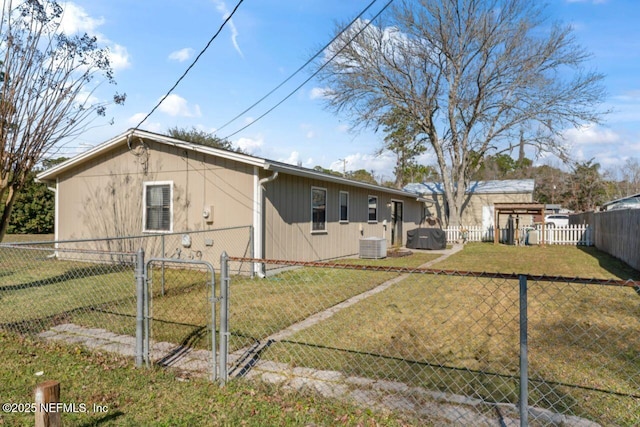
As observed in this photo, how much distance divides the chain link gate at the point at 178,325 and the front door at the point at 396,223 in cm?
1144

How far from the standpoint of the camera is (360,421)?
270 cm

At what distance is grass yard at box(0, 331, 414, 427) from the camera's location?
8.98ft

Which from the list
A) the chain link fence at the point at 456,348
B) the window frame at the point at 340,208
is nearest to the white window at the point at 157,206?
the chain link fence at the point at 456,348

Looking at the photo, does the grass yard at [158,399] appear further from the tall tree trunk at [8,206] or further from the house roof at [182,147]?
the house roof at [182,147]

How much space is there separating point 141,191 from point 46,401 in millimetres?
9316

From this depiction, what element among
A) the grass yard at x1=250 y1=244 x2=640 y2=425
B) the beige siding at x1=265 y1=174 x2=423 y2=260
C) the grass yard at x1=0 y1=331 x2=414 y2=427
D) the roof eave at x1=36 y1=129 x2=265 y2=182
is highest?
the roof eave at x1=36 y1=129 x2=265 y2=182

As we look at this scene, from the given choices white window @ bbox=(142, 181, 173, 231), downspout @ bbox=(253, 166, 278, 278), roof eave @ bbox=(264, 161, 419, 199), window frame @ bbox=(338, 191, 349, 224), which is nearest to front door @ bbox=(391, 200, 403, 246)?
roof eave @ bbox=(264, 161, 419, 199)

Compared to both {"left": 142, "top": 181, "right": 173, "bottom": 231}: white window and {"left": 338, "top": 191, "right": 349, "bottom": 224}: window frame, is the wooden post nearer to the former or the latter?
{"left": 142, "top": 181, "right": 173, "bottom": 231}: white window

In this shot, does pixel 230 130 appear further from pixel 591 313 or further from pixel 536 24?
pixel 536 24

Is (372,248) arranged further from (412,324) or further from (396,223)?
(412,324)

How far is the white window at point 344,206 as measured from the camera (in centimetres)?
1247

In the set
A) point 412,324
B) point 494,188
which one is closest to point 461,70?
point 494,188

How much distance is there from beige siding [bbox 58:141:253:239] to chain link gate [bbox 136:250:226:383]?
226 cm

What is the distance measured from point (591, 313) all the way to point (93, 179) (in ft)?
39.4
